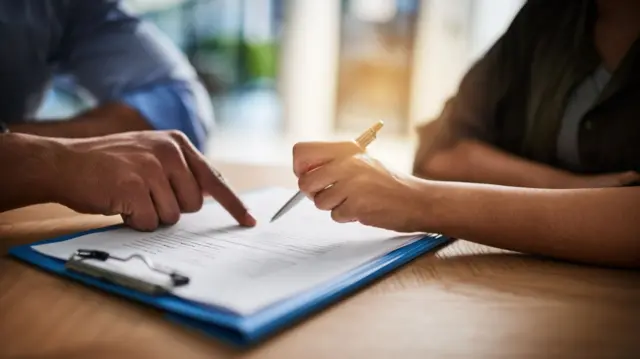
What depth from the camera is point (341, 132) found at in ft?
9.00

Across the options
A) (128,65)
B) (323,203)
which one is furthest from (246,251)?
(128,65)

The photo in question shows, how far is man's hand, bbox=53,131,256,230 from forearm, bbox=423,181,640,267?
24 centimetres

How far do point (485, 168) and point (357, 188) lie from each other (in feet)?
1.35

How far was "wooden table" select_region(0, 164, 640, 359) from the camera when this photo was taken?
15.5 inches

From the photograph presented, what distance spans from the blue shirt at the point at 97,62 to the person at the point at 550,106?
478 millimetres

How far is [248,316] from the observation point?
0.41 meters

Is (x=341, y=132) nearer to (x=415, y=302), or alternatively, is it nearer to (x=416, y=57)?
(x=416, y=57)

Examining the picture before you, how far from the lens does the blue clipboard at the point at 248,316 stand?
1.32ft

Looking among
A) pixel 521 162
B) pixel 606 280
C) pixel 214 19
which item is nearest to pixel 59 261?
pixel 606 280

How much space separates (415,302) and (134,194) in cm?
35

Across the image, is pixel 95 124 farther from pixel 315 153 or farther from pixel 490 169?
pixel 490 169

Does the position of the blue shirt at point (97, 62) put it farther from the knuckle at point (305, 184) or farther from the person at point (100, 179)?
the knuckle at point (305, 184)

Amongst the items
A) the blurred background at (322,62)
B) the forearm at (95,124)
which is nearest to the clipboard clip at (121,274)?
the forearm at (95,124)

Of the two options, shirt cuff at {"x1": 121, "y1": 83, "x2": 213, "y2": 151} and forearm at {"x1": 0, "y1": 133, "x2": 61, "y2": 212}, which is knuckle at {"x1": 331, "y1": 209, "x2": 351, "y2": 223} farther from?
shirt cuff at {"x1": 121, "y1": 83, "x2": 213, "y2": 151}
